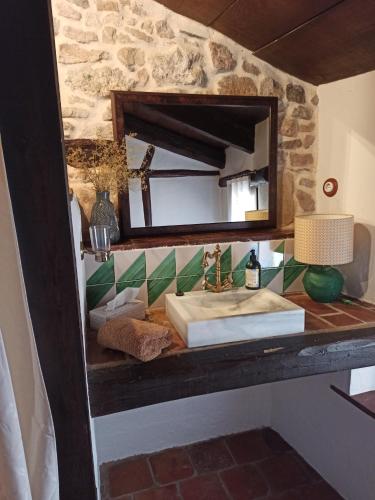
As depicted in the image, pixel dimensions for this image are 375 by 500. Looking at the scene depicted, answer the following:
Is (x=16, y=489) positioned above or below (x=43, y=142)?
below

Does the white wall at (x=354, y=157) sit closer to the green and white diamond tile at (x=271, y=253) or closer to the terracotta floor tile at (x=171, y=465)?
the green and white diamond tile at (x=271, y=253)

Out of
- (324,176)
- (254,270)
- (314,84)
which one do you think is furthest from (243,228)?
(314,84)

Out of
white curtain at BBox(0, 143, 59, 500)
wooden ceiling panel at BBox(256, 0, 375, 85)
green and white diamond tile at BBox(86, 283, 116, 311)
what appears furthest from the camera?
green and white diamond tile at BBox(86, 283, 116, 311)

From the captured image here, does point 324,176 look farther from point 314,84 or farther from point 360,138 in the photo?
point 314,84

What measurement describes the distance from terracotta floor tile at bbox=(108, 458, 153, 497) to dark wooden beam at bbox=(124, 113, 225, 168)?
169cm

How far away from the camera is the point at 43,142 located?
78 centimetres

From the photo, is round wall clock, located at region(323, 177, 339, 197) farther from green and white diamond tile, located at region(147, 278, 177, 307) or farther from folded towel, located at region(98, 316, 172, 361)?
folded towel, located at region(98, 316, 172, 361)

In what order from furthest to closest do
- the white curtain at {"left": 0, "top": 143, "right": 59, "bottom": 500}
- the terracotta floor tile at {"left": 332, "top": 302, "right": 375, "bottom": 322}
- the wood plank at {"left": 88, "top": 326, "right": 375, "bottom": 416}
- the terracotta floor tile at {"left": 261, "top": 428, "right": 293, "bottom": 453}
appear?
the terracotta floor tile at {"left": 261, "top": 428, "right": 293, "bottom": 453} < the terracotta floor tile at {"left": 332, "top": 302, "right": 375, "bottom": 322} < the wood plank at {"left": 88, "top": 326, "right": 375, "bottom": 416} < the white curtain at {"left": 0, "top": 143, "right": 59, "bottom": 500}

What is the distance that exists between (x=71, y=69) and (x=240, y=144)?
887 millimetres

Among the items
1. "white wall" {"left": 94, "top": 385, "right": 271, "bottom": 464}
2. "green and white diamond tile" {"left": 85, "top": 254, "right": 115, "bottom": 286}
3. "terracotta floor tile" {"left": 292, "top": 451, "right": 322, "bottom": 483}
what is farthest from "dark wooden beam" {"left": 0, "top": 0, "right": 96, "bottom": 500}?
"terracotta floor tile" {"left": 292, "top": 451, "right": 322, "bottom": 483}

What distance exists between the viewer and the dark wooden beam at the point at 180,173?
5.52 ft

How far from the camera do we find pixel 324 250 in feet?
5.32

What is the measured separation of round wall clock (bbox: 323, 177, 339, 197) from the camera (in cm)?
182

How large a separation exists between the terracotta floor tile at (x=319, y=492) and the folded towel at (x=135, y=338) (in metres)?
1.16
